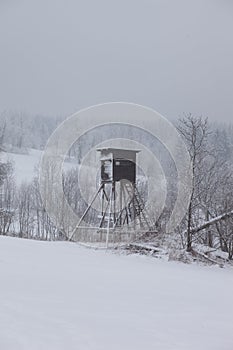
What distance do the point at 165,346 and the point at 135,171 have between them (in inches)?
437

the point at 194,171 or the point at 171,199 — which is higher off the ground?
the point at 194,171

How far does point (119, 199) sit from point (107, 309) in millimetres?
10386

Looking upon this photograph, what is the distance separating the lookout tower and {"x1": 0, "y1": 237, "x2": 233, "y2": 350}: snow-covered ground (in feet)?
19.5

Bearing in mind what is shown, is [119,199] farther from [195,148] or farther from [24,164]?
[24,164]

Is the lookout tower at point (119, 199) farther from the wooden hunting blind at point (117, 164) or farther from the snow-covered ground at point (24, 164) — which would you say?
the snow-covered ground at point (24, 164)

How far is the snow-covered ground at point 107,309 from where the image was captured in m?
3.42

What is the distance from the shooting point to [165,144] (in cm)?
1239

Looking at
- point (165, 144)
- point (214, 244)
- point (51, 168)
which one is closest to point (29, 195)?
point (51, 168)

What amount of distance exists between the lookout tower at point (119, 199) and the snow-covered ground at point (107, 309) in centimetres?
593

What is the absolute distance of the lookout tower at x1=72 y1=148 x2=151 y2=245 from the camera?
13.9 m

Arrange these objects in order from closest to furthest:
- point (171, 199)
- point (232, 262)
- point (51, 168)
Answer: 1. point (232, 262)
2. point (171, 199)
3. point (51, 168)

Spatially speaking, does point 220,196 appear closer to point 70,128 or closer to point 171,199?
point 171,199

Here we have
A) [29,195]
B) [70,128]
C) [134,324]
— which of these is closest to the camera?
[134,324]

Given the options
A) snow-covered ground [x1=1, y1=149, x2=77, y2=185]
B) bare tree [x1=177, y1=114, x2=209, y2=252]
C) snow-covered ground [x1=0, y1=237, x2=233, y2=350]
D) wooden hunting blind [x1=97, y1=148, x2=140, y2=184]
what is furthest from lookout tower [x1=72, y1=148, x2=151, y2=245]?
snow-covered ground [x1=1, y1=149, x2=77, y2=185]
